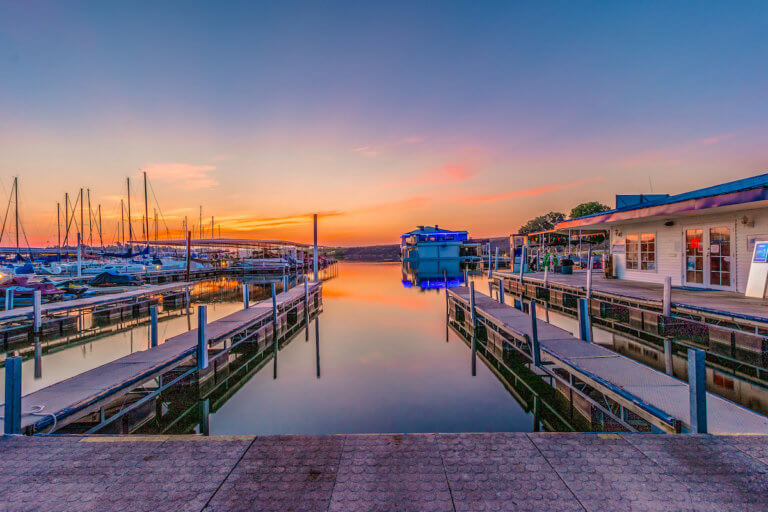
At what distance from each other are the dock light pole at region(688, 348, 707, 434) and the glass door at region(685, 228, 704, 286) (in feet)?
43.2

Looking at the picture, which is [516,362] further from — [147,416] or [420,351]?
[147,416]

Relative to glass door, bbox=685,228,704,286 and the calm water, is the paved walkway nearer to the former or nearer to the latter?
glass door, bbox=685,228,704,286

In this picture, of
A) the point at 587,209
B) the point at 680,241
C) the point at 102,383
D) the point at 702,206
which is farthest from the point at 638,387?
the point at 587,209

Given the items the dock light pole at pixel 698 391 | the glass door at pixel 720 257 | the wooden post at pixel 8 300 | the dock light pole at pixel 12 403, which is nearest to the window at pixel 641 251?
the glass door at pixel 720 257

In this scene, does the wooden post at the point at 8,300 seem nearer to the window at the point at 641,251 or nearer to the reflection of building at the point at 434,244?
the window at the point at 641,251

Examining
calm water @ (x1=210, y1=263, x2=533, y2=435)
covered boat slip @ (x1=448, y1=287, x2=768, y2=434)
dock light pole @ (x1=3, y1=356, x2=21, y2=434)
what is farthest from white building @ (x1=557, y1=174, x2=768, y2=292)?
dock light pole @ (x1=3, y1=356, x2=21, y2=434)

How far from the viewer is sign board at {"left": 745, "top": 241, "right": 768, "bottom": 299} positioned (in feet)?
35.5

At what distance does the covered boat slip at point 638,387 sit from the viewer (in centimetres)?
429

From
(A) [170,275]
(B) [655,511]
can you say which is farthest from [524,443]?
(A) [170,275]

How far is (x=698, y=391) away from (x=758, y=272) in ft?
35.9

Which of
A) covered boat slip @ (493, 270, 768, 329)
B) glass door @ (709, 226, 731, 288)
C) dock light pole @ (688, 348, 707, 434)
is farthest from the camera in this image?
glass door @ (709, 226, 731, 288)

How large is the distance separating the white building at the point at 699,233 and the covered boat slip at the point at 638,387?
7246 mm

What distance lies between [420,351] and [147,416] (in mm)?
7444

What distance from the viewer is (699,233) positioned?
13820 mm
